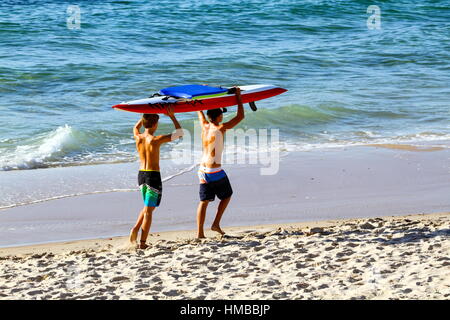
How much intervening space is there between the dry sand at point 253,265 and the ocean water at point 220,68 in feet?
8.54

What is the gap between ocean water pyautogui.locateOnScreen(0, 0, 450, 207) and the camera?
39.9 ft

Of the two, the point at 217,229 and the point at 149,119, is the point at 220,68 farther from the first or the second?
the point at 149,119

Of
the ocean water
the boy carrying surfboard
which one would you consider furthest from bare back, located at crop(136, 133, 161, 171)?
the ocean water

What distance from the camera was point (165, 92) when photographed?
7.12 meters

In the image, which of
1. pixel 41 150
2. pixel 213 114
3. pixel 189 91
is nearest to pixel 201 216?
pixel 213 114

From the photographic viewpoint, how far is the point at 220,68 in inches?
720

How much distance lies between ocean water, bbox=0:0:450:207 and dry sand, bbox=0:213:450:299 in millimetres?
2602

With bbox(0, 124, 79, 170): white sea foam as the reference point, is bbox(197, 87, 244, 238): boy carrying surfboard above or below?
above

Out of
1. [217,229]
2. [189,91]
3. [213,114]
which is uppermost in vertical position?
[189,91]

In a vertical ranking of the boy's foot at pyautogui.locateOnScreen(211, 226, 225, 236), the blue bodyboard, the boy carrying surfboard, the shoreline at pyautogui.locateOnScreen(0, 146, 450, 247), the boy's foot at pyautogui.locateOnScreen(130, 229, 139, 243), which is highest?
the blue bodyboard

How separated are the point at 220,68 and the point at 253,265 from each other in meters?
13.0

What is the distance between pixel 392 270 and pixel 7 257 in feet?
11.1

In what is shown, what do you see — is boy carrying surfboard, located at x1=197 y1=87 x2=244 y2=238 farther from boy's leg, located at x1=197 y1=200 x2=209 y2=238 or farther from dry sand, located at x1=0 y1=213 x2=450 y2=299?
dry sand, located at x1=0 y1=213 x2=450 y2=299

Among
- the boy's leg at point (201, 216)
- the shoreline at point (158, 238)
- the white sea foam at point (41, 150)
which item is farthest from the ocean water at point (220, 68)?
the boy's leg at point (201, 216)
